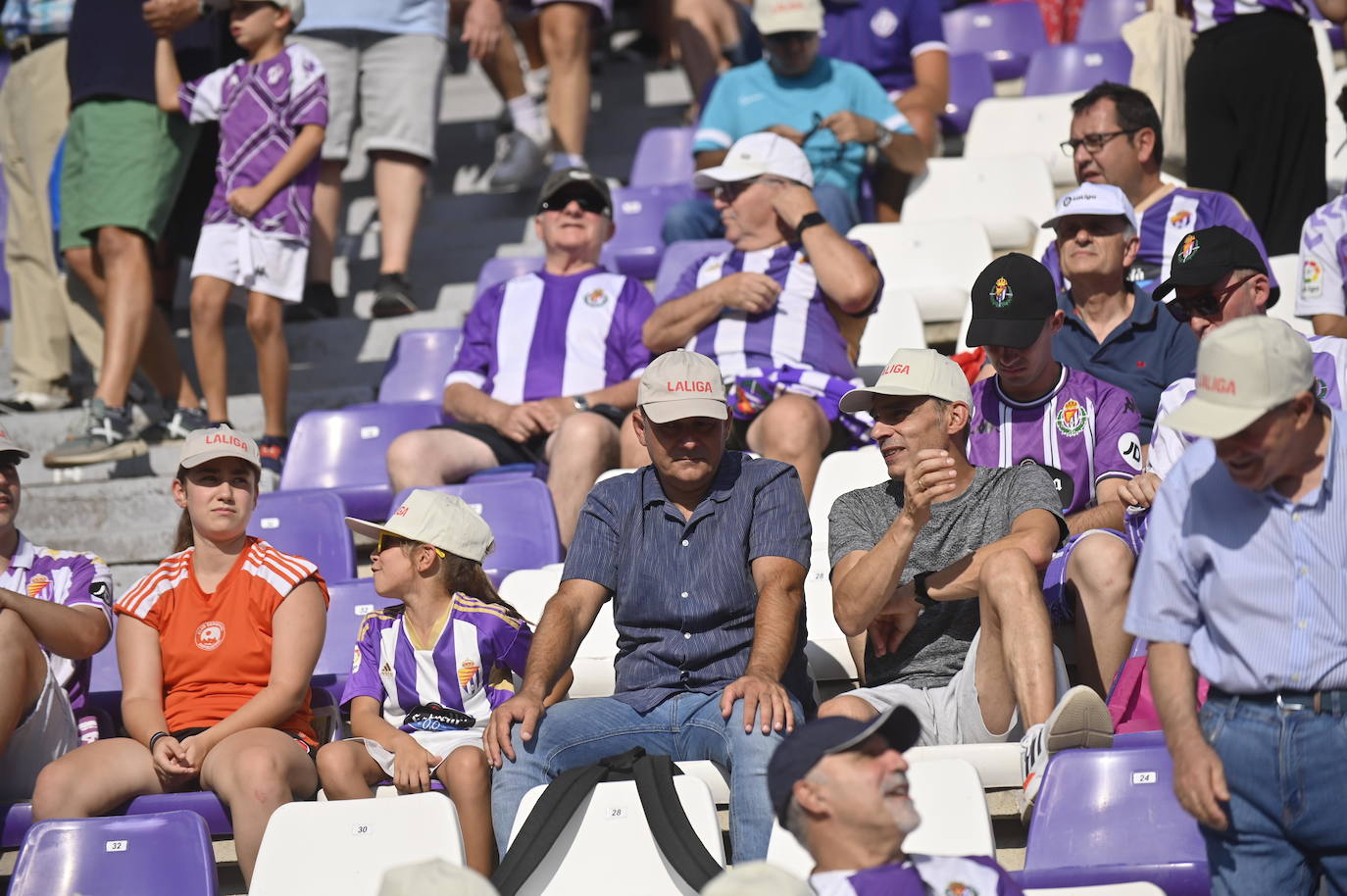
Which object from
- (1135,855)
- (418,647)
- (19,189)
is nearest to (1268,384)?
(1135,855)

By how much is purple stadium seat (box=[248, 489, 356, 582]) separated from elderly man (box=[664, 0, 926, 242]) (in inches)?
84.4

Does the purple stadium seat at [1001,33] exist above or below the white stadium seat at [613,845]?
above

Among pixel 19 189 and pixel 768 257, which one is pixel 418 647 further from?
pixel 19 189

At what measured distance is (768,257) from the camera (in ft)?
17.5

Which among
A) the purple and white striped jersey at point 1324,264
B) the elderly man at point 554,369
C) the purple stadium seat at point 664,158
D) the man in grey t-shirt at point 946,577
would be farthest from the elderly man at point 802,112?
the man in grey t-shirt at point 946,577

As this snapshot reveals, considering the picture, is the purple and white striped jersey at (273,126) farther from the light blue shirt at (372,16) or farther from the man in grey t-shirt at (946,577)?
the man in grey t-shirt at (946,577)

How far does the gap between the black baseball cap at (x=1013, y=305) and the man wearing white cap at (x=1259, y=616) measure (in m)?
1.41

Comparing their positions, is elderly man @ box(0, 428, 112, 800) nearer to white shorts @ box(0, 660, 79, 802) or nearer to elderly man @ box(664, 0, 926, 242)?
white shorts @ box(0, 660, 79, 802)

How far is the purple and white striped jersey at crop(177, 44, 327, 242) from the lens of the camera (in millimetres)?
5852

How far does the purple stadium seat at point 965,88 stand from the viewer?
7.73 meters

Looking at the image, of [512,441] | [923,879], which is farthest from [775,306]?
[923,879]

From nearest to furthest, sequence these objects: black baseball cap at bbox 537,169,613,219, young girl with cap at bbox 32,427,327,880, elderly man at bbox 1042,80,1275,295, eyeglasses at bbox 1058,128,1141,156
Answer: young girl with cap at bbox 32,427,327,880, elderly man at bbox 1042,80,1275,295, eyeglasses at bbox 1058,128,1141,156, black baseball cap at bbox 537,169,613,219

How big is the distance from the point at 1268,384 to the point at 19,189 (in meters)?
5.48

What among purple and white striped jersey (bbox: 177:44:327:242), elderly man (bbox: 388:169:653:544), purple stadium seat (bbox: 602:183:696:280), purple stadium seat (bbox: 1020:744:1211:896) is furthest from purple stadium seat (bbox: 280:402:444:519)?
purple stadium seat (bbox: 1020:744:1211:896)
